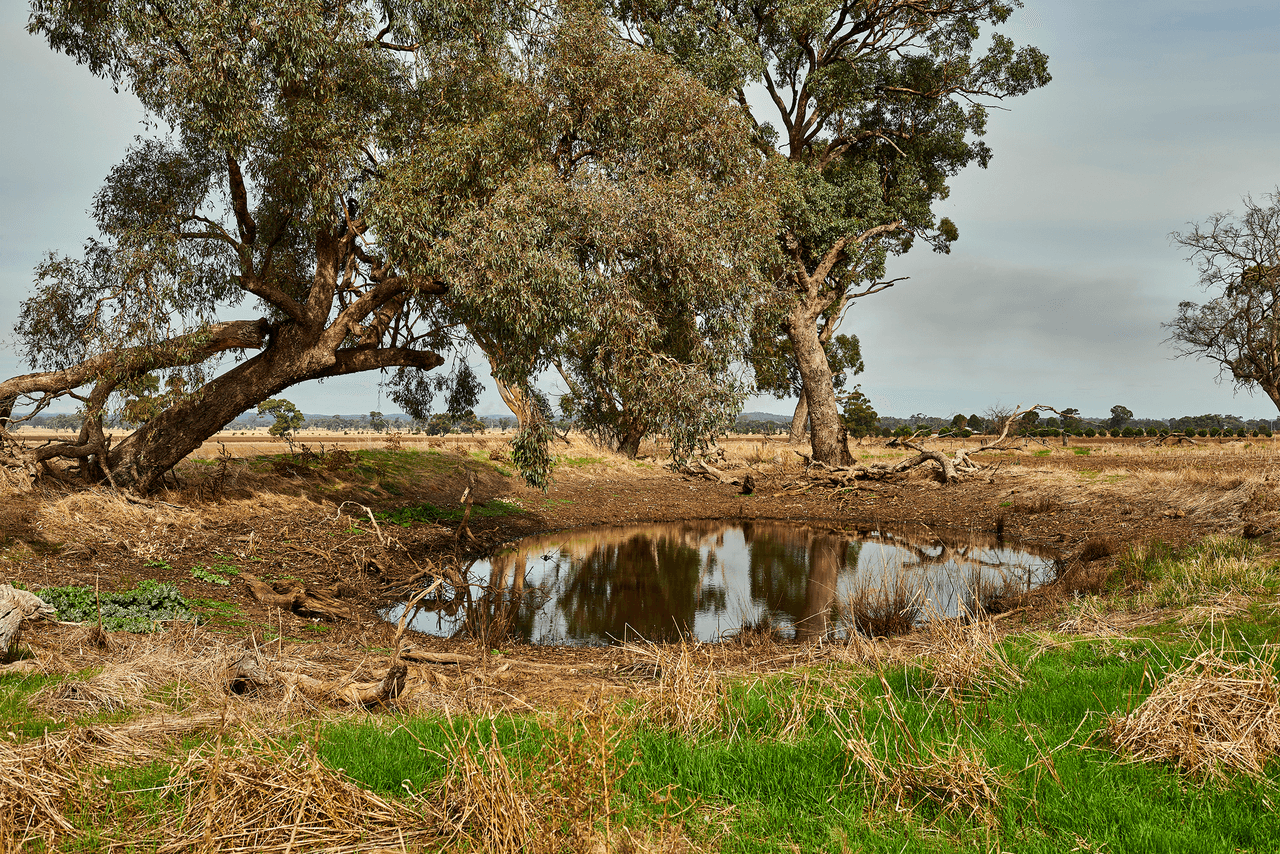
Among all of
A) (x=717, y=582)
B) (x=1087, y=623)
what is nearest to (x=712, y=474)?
(x=717, y=582)

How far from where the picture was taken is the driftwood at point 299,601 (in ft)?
30.2

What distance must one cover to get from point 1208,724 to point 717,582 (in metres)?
8.74

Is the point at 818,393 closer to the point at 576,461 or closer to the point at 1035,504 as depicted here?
the point at 1035,504

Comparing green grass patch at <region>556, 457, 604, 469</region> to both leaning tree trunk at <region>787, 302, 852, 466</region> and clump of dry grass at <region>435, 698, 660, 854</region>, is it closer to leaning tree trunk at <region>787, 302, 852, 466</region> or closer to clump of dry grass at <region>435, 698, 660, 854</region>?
leaning tree trunk at <region>787, 302, 852, 466</region>

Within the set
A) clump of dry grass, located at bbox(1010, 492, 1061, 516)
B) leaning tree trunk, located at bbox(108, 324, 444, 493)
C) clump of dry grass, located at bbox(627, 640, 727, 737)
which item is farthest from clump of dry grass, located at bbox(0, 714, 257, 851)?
clump of dry grass, located at bbox(1010, 492, 1061, 516)

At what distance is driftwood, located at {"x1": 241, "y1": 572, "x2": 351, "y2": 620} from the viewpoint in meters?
9.22

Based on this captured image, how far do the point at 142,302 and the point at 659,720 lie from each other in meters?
10.8

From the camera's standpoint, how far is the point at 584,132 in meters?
12.6

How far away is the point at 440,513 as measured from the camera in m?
16.6

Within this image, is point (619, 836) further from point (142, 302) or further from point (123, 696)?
point (142, 302)

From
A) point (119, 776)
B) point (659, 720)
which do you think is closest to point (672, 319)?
point (659, 720)

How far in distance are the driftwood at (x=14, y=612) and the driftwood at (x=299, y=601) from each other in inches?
103

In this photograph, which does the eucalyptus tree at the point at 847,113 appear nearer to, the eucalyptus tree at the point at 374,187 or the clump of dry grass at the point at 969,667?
the eucalyptus tree at the point at 374,187

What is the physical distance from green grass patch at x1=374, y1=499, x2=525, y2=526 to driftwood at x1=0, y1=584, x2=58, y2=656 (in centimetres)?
803
